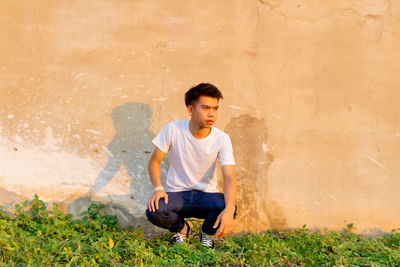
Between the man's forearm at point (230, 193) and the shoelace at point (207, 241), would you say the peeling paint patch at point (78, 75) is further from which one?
the shoelace at point (207, 241)

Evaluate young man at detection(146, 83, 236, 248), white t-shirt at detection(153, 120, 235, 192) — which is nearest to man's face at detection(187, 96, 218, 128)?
young man at detection(146, 83, 236, 248)

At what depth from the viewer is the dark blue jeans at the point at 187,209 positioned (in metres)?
3.59

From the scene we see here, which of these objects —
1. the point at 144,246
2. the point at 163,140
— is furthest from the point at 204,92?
the point at 144,246

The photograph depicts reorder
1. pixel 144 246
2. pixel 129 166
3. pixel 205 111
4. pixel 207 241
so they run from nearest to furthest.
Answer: pixel 144 246 → pixel 205 111 → pixel 207 241 → pixel 129 166

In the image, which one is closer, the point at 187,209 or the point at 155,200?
the point at 155,200

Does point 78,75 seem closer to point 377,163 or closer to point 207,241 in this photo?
point 207,241

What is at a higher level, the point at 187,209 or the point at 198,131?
the point at 198,131

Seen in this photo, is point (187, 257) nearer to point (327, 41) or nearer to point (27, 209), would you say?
point (27, 209)

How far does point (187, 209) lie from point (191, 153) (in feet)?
1.76

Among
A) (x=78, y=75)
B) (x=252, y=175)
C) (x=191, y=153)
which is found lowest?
(x=252, y=175)

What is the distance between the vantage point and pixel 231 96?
4422mm

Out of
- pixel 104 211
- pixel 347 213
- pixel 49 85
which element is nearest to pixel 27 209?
pixel 104 211

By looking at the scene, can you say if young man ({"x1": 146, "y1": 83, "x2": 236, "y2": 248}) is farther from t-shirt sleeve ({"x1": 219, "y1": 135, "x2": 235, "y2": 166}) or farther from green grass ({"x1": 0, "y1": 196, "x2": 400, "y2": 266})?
green grass ({"x1": 0, "y1": 196, "x2": 400, "y2": 266})

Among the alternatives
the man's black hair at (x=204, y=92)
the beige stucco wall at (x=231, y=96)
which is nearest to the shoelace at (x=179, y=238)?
the beige stucco wall at (x=231, y=96)
